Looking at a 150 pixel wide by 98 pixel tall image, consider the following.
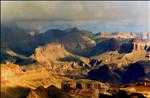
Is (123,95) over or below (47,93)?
over

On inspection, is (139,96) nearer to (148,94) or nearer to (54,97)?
(148,94)

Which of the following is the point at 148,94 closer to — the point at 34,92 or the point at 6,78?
the point at 34,92

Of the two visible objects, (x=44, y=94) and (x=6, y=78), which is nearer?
(x=44, y=94)

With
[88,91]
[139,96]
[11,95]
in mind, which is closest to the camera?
[139,96]

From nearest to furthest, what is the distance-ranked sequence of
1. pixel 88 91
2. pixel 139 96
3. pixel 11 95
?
pixel 139 96
pixel 11 95
pixel 88 91

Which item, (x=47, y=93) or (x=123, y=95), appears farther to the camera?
(x=47, y=93)

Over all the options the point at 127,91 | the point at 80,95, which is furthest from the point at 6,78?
the point at 127,91

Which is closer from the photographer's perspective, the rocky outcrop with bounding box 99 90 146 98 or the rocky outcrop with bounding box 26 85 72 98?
the rocky outcrop with bounding box 99 90 146 98

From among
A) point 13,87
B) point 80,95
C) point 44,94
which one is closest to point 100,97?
point 80,95

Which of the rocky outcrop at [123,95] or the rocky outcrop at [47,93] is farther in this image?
the rocky outcrop at [47,93]
